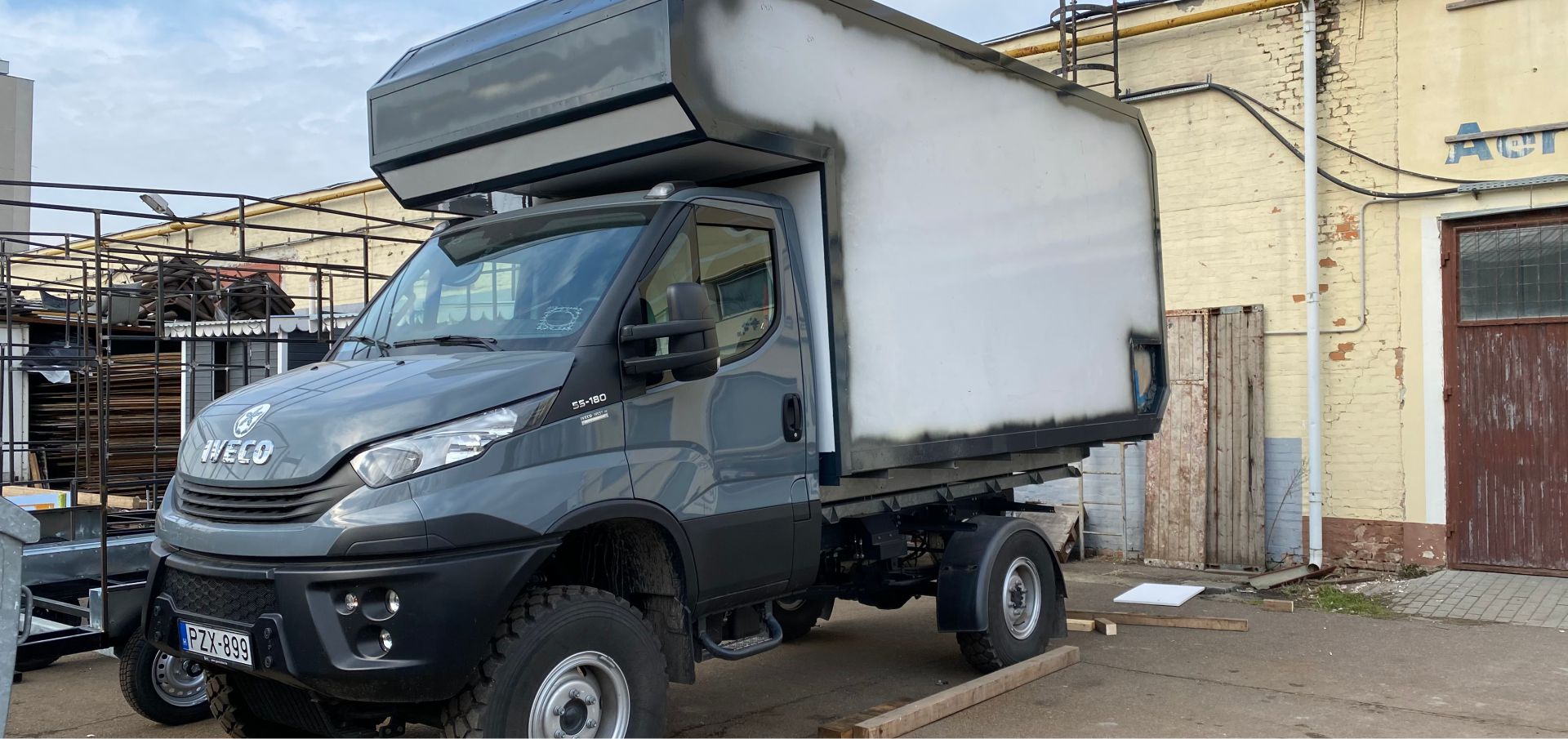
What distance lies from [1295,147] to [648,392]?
28.2 feet

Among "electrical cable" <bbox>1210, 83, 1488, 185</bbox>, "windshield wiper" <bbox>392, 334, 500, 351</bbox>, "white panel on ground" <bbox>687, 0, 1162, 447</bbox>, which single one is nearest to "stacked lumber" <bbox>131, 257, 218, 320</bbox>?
"windshield wiper" <bbox>392, 334, 500, 351</bbox>

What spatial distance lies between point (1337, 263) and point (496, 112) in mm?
8433

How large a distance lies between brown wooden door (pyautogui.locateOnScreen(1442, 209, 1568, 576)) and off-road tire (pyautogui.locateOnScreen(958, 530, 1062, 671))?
525cm

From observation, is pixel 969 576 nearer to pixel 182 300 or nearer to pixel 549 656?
pixel 549 656

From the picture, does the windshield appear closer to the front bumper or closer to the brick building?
the front bumper

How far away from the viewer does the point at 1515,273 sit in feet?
33.7

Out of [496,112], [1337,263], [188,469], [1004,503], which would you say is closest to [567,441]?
[188,469]

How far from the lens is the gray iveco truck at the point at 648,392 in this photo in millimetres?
4168

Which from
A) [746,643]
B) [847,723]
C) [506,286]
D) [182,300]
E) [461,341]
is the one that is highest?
[182,300]

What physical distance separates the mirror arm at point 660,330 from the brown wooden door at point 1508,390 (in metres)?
8.48

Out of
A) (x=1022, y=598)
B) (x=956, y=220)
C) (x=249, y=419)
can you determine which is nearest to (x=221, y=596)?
(x=249, y=419)

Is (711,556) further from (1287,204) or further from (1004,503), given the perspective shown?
(1287,204)

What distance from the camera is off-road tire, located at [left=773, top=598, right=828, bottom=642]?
7824 millimetres

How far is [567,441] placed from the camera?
448 centimetres
